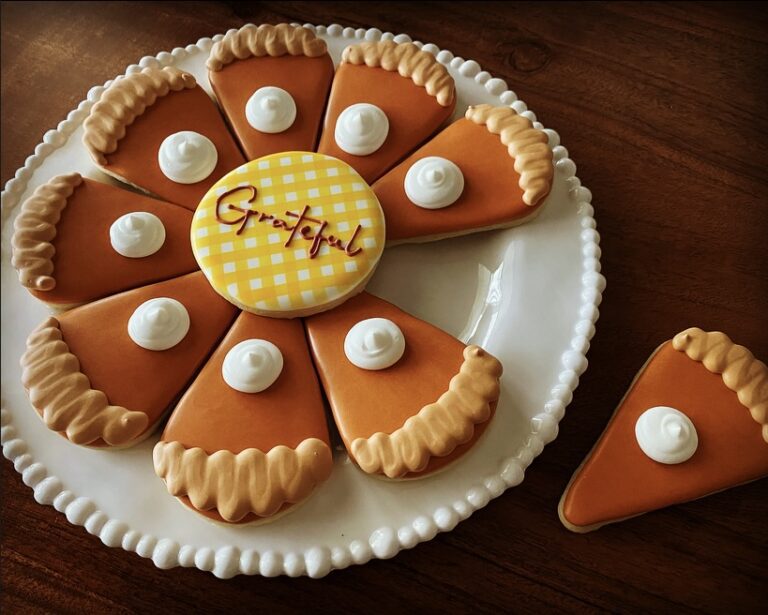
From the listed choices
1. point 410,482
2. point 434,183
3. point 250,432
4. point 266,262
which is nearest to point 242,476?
point 250,432

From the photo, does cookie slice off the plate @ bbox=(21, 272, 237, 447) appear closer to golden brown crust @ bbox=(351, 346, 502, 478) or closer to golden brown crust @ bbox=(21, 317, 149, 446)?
golden brown crust @ bbox=(21, 317, 149, 446)

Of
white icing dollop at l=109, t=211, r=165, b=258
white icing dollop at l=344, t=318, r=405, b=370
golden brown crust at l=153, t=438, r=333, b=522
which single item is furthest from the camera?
white icing dollop at l=109, t=211, r=165, b=258

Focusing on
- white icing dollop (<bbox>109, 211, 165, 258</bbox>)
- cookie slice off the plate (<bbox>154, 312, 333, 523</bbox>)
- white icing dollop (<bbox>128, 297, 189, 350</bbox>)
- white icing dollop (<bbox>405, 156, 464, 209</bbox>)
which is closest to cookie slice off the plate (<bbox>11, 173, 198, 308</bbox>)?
white icing dollop (<bbox>109, 211, 165, 258</bbox>)

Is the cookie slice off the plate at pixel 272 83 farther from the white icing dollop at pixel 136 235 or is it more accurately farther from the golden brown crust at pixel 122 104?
the white icing dollop at pixel 136 235

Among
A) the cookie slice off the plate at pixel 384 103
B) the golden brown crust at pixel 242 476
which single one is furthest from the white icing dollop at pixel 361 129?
the golden brown crust at pixel 242 476

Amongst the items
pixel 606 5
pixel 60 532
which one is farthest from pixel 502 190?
pixel 60 532

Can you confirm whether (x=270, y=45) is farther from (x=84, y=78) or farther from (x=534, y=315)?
(x=534, y=315)

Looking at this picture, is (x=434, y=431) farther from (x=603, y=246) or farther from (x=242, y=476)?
(x=603, y=246)
